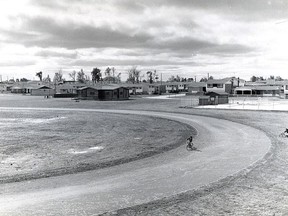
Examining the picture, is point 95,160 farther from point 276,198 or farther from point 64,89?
point 64,89

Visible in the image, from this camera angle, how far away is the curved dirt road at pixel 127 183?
12352mm

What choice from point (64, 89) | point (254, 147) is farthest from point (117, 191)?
point (64, 89)

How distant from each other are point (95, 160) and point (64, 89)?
125m

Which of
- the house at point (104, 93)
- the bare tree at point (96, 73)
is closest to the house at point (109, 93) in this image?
the house at point (104, 93)

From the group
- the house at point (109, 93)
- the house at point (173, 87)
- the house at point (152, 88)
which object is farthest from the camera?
the house at point (173, 87)

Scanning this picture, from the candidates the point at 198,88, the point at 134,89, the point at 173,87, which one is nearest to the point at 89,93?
the point at 134,89

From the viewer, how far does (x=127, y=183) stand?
15031 mm

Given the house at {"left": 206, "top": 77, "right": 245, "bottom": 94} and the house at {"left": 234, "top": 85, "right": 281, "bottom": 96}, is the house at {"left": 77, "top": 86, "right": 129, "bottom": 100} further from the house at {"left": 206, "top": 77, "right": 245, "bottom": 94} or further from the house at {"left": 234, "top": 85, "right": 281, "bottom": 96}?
the house at {"left": 234, "top": 85, "right": 281, "bottom": 96}

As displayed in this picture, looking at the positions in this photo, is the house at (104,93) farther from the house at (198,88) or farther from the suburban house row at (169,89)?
the house at (198,88)

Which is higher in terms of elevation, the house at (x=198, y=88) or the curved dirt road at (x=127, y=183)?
the house at (x=198, y=88)

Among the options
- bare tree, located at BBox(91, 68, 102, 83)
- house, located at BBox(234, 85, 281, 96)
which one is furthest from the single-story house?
bare tree, located at BBox(91, 68, 102, 83)

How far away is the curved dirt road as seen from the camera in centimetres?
1235

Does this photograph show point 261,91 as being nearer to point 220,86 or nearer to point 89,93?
point 220,86

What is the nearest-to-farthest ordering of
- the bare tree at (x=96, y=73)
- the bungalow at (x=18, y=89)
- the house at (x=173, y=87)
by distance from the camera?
the house at (x=173, y=87)
the bungalow at (x=18, y=89)
the bare tree at (x=96, y=73)
